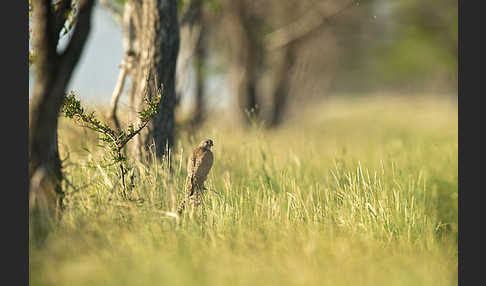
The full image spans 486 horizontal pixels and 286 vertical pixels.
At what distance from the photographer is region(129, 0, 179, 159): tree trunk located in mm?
4934

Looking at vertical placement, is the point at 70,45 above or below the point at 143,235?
above

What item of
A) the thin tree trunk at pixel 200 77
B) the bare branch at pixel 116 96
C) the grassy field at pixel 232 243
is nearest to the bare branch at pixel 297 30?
the thin tree trunk at pixel 200 77

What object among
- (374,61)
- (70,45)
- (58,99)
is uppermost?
(374,61)

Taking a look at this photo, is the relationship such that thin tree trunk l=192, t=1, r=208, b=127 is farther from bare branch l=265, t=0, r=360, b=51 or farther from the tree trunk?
the tree trunk

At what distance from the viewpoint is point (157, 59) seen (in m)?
4.92

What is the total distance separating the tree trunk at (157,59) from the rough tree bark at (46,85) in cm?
168

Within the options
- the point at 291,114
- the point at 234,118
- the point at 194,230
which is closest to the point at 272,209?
the point at 194,230

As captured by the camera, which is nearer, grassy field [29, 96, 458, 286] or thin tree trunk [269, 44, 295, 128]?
grassy field [29, 96, 458, 286]

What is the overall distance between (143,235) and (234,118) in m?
10.5

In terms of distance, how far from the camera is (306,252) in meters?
2.97

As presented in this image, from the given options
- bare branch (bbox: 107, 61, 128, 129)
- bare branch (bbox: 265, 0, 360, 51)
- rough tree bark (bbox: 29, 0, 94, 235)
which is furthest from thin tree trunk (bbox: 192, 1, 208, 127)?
rough tree bark (bbox: 29, 0, 94, 235)

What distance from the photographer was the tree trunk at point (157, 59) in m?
4.93

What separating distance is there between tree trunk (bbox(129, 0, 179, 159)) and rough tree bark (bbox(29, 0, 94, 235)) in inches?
66.2

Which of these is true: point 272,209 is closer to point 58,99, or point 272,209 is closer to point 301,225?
point 301,225
